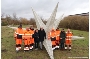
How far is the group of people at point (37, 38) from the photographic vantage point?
40.2 ft

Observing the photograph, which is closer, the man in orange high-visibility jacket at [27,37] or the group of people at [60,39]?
the man in orange high-visibility jacket at [27,37]

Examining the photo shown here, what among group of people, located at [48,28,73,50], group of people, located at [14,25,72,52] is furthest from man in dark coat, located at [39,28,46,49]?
group of people, located at [48,28,73,50]

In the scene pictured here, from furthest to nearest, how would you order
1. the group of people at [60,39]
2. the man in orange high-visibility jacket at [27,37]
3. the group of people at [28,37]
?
the group of people at [60,39], the man in orange high-visibility jacket at [27,37], the group of people at [28,37]

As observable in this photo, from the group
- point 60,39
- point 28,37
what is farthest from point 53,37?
point 28,37

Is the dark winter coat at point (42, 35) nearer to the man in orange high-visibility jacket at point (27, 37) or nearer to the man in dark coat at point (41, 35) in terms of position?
the man in dark coat at point (41, 35)

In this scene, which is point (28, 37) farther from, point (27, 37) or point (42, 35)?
point (42, 35)

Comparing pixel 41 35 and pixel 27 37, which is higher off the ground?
pixel 41 35

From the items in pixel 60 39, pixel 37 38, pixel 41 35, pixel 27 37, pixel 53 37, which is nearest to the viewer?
pixel 27 37

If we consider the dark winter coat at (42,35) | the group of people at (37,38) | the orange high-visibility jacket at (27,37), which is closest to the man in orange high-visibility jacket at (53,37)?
the group of people at (37,38)

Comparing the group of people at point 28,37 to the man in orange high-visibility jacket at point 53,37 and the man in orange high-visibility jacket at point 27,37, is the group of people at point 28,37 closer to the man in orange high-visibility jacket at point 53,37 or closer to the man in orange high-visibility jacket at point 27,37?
the man in orange high-visibility jacket at point 27,37

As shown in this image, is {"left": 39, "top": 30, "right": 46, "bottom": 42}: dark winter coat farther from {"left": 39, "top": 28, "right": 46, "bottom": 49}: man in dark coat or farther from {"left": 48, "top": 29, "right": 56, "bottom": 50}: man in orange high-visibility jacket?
{"left": 48, "top": 29, "right": 56, "bottom": 50}: man in orange high-visibility jacket

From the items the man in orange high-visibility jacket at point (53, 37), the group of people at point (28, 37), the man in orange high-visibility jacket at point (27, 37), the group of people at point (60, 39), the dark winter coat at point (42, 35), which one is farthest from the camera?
the man in orange high-visibility jacket at point (53, 37)

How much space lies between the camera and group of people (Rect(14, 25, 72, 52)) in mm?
12250

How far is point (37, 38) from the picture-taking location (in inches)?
495
